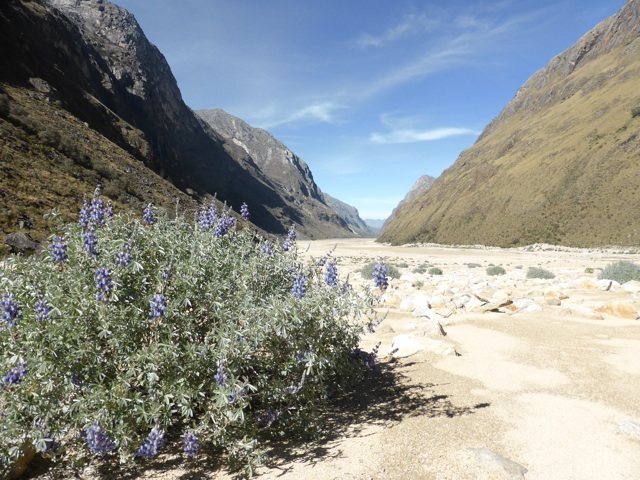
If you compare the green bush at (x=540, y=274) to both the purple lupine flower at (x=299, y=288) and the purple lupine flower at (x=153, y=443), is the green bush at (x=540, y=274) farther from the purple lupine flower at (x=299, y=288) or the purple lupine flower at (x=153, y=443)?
the purple lupine flower at (x=153, y=443)

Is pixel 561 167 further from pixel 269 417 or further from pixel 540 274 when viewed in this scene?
pixel 269 417

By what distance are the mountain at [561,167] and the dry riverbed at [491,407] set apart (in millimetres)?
67779

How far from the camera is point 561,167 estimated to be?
86188mm

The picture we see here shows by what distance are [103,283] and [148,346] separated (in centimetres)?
99

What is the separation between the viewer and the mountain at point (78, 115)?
27797 millimetres

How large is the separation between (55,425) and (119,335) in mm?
1166

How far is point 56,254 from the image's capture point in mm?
Answer: 4887

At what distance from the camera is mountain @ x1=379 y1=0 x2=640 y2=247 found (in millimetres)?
72062

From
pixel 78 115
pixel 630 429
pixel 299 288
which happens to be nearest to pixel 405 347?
pixel 630 429

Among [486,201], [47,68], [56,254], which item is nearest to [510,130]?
[486,201]

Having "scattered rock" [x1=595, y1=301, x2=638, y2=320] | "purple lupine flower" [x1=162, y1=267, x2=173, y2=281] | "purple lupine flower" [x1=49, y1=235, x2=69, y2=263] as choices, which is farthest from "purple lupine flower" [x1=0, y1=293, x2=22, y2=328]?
"scattered rock" [x1=595, y1=301, x2=638, y2=320]

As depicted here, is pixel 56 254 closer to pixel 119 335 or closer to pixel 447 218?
pixel 119 335

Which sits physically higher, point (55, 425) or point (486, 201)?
point (486, 201)

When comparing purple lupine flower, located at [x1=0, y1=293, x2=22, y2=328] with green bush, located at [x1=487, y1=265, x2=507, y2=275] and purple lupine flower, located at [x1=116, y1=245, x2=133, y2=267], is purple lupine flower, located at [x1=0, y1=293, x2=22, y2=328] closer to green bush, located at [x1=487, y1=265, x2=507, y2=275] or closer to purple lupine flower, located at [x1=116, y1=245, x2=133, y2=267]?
purple lupine flower, located at [x1=116, y1=245, x2=133, y2=267]
